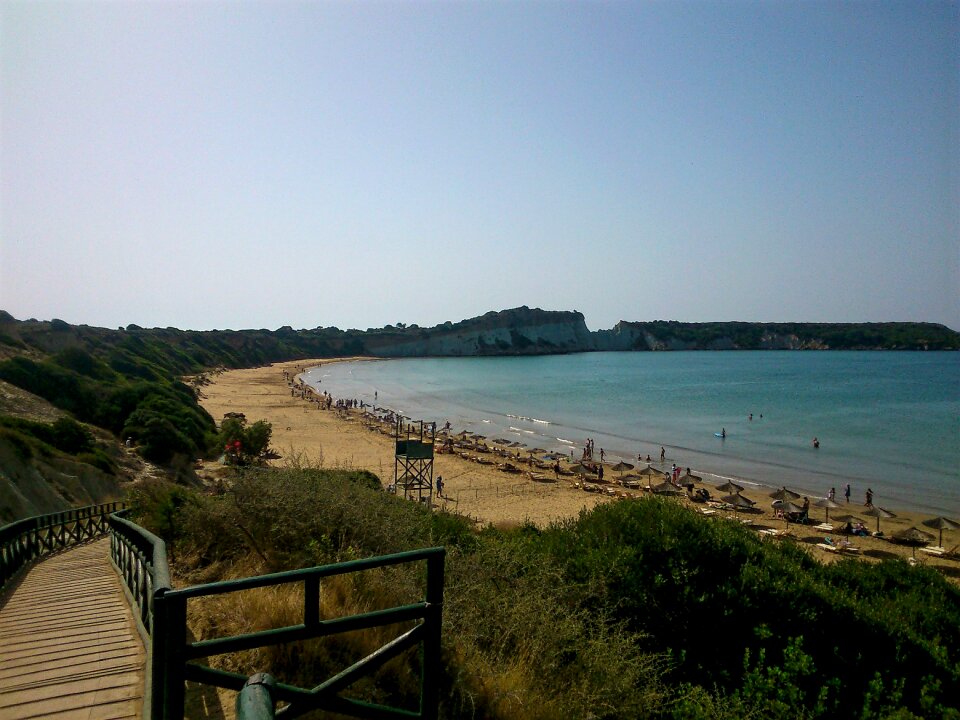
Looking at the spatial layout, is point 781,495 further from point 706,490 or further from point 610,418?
point 610,418

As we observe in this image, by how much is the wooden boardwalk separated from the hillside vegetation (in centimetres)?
67

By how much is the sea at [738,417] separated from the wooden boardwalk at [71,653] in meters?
32.2

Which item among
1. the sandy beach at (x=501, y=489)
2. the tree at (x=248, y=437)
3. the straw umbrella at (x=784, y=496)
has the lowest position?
the sandy beach at (x=501, y=489)

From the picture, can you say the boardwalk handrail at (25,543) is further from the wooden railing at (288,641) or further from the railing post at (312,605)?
the railing post at (312,605)

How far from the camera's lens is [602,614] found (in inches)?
246

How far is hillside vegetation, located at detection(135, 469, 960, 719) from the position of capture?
15.4 ft

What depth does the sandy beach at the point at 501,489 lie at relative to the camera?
2214 centimetres

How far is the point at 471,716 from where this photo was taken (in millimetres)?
4289

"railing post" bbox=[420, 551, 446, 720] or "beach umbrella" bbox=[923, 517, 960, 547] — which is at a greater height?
"railing post" bbox=[420, 551, 446, 720]

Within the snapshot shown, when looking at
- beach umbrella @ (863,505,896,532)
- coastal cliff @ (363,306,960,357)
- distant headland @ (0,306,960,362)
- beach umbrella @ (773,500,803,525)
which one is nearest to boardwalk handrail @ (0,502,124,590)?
beach umbrella @ (773,500,803,525)

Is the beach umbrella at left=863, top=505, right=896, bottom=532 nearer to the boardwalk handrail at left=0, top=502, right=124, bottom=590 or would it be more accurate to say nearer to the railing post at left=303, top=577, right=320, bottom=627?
the boardwalk handrail at left=0, top=502, right=124, bottom=590

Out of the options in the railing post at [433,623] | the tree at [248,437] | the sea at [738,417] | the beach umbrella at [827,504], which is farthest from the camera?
the sea at [738,417]

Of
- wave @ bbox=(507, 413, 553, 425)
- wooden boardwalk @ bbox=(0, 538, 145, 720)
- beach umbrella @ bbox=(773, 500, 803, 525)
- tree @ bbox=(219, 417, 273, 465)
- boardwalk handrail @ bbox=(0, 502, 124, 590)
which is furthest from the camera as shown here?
wave @ bbox=(507, 413, 553, 425)

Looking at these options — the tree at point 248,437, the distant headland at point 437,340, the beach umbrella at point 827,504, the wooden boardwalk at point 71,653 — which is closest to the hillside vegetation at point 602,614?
the wooden boardwalk at point 71,653
